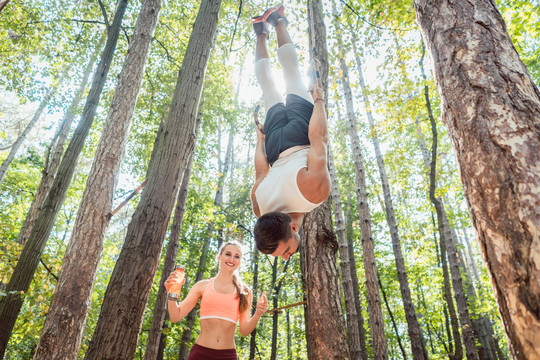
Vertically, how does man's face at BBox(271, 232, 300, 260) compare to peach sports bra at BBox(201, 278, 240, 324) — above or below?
above

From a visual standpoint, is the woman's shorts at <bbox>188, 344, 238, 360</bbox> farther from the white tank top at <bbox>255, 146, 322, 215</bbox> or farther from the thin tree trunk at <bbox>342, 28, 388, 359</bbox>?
the thin tree trunk at <bbox>342, 28, 388, 359</bbox>

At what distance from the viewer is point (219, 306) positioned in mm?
3525

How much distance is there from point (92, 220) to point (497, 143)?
4.03m

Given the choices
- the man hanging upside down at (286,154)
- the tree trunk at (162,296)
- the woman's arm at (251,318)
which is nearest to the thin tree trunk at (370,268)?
the woman's arm at (251,318)

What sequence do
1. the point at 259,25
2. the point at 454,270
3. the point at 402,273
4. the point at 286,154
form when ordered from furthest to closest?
the point at 402,273
the point at 454,270
the point at 259,25
the point at 286,154

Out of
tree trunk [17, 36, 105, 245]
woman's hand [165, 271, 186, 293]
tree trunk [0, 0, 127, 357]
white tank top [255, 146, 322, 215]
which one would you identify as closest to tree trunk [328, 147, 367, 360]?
white tank top [255, 146, 322, 215]

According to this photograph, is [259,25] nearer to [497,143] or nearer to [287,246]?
[287,246]

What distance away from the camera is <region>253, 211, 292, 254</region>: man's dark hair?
279 centimetres

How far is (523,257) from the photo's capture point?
37.7 inches

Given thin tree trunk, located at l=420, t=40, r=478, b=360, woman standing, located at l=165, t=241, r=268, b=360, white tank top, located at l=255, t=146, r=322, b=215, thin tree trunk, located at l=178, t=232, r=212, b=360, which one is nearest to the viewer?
white tank top, located at l=255, t=146, r=322, b=215

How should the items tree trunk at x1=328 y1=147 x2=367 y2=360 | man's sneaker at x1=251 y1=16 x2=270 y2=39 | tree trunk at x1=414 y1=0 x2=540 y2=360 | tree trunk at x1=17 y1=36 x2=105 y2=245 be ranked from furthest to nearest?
tree trunk at x1=328 y1=147 x2=367 y2=360 < tree trunk at x1=17 y1=36 x2=105 y2=245 < man's sneaker at x1=251 y1=16 x2=270 y2=39 < tree trunk at x1=414 y1=0 x2=540 y2=360

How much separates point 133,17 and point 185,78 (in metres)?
7.49

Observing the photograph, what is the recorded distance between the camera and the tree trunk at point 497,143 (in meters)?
0.95

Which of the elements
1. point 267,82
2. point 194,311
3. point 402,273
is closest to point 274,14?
point 267,82
